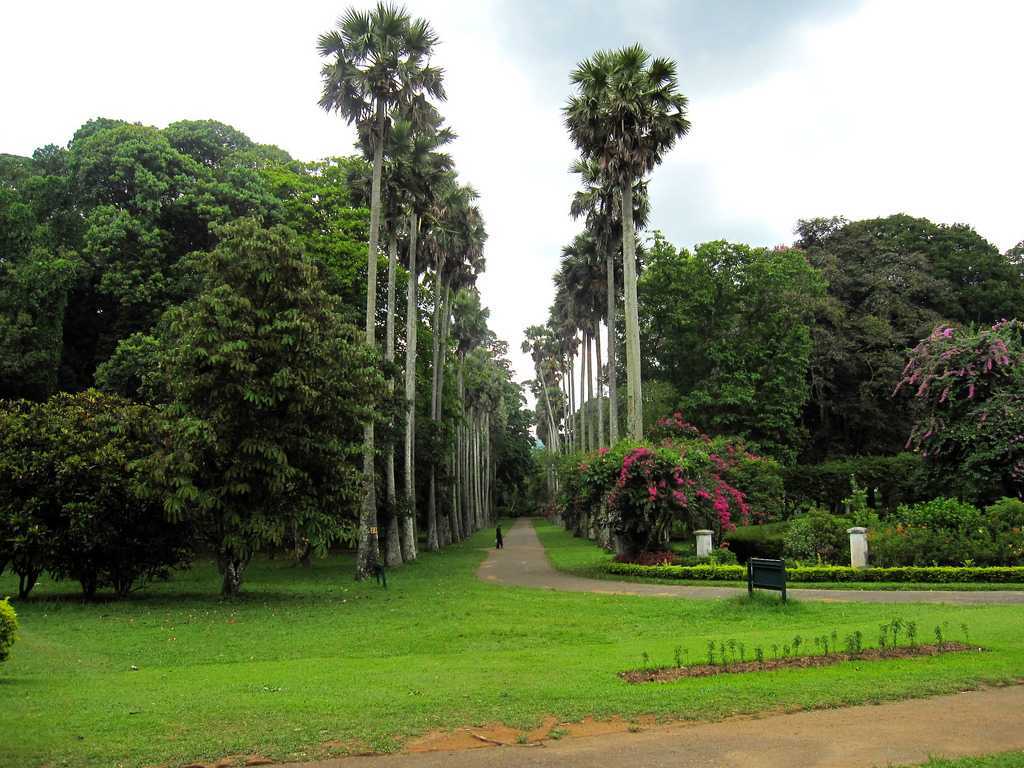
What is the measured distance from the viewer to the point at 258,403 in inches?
721

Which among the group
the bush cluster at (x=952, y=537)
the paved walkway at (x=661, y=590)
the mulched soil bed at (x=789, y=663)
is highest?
the bush cluster at (x=952, y=537)

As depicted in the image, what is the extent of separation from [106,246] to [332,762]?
29.6 metres

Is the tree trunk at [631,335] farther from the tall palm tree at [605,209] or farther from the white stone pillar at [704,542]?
the white stone pillar at [704,542]

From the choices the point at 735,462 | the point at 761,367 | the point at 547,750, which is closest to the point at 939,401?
the point at 735,462

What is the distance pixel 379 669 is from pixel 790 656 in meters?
5.31

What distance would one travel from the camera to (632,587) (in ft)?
71.7

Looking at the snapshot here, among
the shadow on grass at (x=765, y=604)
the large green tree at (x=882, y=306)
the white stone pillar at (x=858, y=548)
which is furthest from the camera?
the large green tree at (x=882, y=306)

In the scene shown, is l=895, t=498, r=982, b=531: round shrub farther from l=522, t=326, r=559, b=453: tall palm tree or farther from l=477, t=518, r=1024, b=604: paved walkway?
l=522, t=326, r=559, b=453: tall palm tree

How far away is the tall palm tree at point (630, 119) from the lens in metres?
27.6

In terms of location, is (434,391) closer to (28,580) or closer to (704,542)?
(704,542)

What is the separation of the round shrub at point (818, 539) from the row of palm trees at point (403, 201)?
44.2 ft

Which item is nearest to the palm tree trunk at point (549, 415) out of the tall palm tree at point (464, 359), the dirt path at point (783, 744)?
the tall palm tree at point (464, 359)

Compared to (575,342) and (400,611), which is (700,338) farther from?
(400,611)

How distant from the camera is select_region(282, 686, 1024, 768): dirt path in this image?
19.4ft
